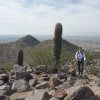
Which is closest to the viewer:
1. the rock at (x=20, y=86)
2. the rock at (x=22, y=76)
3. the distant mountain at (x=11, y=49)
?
the rock at (x=20, y=86)

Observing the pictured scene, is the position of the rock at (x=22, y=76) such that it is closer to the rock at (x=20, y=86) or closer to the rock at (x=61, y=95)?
the rock at (x=20, y=86)

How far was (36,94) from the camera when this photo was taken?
1368 cm

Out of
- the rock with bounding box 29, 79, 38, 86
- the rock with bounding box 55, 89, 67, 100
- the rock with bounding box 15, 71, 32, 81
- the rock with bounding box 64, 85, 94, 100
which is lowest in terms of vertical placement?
the rock with bounding box 29, 79, 38, 86

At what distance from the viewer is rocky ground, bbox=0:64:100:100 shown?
1299 centimetres

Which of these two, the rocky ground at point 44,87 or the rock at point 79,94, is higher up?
the rock at point 79,94

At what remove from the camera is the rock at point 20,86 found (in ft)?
53.3

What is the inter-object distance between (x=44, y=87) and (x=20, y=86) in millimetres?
1128

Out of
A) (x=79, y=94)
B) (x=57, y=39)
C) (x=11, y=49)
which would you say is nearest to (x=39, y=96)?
(x=79, y=94)

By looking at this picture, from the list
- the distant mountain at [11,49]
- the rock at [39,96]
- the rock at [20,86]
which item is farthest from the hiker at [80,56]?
the distant mountain at [11,49]

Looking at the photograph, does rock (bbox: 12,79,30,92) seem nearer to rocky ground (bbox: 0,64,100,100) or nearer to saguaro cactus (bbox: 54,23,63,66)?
rocky ground (bbox: 0,64,100,100)

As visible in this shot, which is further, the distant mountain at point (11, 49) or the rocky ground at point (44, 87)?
the distant mountain at point (11, 49)

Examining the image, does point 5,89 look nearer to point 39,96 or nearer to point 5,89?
point 5,89

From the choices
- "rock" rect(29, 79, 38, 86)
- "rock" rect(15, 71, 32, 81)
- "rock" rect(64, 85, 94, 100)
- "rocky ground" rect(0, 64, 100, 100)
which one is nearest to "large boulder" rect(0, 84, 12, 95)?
"rocky ground" rect(0, 64, 100, 100)


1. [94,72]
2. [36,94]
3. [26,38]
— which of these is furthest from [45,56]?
[26,38]
